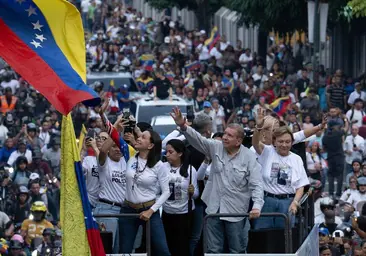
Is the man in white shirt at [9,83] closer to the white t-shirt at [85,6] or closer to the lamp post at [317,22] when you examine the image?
the lamp post at [317,22]

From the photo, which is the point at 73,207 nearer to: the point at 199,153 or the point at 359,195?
the point at 199,153

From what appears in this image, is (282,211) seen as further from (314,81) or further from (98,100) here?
(314,81)

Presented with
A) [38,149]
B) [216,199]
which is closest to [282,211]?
[216,199]

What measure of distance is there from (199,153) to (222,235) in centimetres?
174

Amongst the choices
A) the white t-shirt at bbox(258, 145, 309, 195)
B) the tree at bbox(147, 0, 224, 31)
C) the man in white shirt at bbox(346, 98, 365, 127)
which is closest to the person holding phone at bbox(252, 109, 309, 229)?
the white t-shirt at bbox(258, 145, 309, 195)

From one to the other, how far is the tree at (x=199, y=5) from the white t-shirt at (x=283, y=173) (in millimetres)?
37204

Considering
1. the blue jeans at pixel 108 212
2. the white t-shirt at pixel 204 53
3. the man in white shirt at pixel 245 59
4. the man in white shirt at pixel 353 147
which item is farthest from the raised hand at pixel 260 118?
the white t-shirt at pixel 204 53

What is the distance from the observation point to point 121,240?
52.3ft

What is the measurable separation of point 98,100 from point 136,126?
86.3 inches

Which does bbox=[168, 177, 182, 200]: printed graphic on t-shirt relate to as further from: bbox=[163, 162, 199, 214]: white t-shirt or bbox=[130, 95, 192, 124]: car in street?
bbox=[130, 95, 192, 124]: car in street

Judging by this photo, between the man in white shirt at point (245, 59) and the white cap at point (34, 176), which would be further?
the man in white shirt at point (245, 59)

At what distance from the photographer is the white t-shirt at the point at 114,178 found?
54.3 feet

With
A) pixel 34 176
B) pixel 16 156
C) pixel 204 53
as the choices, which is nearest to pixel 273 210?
pixel 34 176

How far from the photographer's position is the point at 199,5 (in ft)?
180
